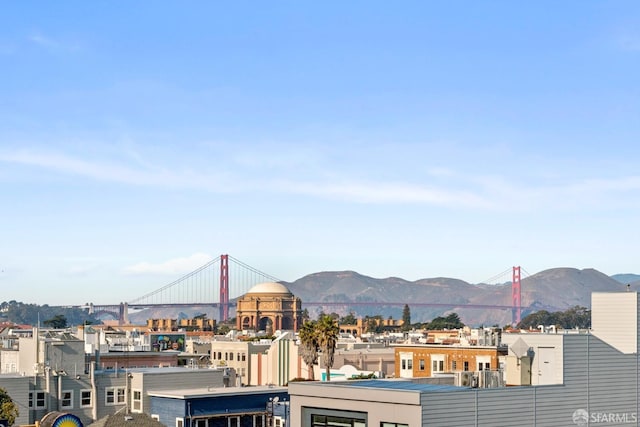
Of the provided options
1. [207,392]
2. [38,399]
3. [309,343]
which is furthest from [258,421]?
[309,343]

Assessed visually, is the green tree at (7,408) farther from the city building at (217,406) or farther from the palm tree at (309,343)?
the palm tree at (309,343)

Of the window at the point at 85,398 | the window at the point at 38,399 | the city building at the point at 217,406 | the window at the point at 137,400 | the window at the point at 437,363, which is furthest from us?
the window at the point at 437,363

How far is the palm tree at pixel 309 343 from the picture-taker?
105750mm

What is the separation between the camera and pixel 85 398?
76.9 m

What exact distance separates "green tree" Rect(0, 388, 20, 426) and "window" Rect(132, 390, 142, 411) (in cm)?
847

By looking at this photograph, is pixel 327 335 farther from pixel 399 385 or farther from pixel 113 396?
pixel 399 385

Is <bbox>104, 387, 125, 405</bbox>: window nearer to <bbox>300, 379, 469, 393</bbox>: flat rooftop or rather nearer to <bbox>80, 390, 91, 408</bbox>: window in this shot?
<bbox>80, 390, 91, 408</bbox>: window

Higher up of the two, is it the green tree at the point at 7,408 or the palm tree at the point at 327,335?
the palm tree at the point at 327,335

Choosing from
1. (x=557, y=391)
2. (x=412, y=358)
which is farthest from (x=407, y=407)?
(x=412, y=358)

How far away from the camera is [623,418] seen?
47750mm

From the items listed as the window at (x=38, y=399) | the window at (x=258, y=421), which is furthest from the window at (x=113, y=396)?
the window at (x=258, y=421)

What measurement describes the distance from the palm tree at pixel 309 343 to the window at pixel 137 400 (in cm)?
3140

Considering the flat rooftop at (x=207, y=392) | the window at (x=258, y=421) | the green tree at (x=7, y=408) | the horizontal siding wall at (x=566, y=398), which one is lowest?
the window at (x=258, y=421)

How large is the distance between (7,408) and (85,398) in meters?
6.93
